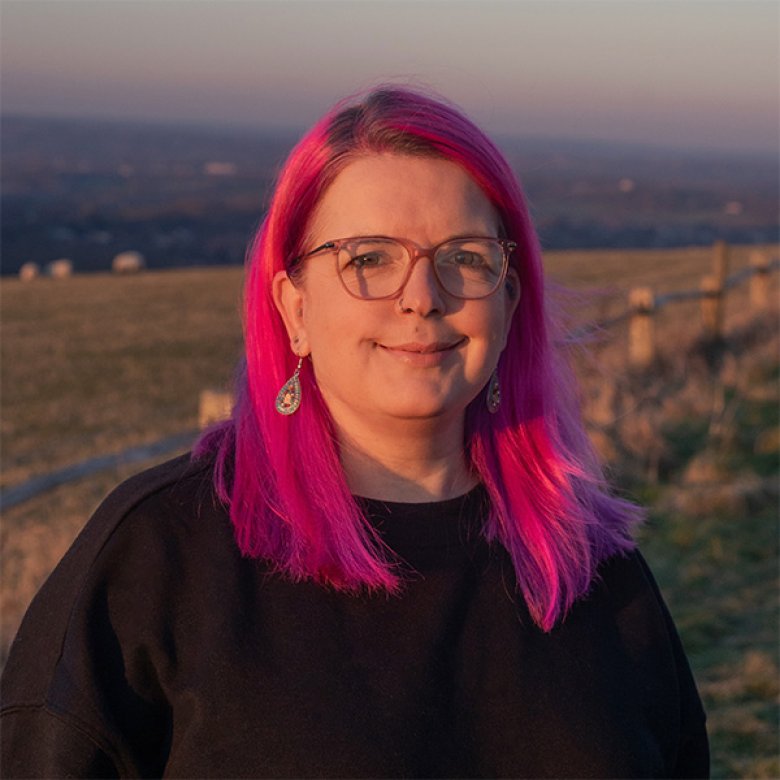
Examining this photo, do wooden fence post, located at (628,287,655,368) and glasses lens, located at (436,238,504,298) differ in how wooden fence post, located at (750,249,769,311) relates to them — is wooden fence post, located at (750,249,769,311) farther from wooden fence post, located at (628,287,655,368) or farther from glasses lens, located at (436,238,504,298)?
glasses lens, located at (436,238,504,298)

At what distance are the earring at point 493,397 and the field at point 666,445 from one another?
0.30m

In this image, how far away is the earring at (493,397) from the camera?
94.3 inches

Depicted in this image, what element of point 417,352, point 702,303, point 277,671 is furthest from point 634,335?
point 277,671

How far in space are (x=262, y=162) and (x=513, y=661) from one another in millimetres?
123797

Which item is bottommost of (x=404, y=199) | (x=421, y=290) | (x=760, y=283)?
(x=760, y=283)

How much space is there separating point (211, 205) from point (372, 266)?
76784 mm

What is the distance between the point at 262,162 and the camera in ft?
402

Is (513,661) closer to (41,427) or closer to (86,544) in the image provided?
(86,544)

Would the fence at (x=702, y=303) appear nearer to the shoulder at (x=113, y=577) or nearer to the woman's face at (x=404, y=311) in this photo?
the woman's face at (x=404, y=311)

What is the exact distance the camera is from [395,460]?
2195 millimetres

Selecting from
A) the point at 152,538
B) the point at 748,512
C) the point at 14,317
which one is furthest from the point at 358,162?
the point at 14,317

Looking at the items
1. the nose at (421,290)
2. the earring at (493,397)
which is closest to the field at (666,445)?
the earring at (493,397)

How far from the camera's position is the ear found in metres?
2.19

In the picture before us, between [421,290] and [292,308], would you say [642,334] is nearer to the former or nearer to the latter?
[292,308]
